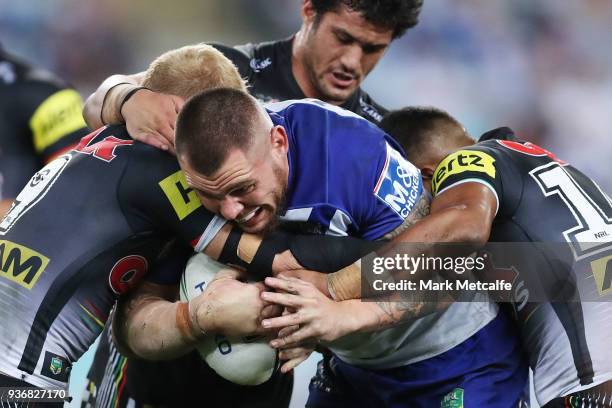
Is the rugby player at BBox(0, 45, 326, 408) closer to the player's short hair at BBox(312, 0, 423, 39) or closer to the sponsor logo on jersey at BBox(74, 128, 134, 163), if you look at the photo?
the sponsor logo on jersey at BBox(74, 128, 134, 163)

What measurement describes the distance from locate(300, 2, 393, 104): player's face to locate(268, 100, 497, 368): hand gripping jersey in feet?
4.07

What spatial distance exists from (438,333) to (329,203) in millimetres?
751

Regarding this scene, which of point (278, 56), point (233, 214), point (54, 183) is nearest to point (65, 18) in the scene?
point (278, 56)

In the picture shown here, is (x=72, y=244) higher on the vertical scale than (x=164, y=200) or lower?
lower

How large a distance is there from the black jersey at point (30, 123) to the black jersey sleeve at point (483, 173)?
5.85ft

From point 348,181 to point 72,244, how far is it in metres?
0.95

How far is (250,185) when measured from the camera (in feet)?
8.84

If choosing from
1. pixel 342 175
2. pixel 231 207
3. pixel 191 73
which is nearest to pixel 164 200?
pixel 231 207

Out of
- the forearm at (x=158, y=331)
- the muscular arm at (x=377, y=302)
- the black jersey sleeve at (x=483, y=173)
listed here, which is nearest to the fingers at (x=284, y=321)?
the muscular arm at (x=377, y=302)

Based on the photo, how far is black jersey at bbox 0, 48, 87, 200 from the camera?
3.93 m

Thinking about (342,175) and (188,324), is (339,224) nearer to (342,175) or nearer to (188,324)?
(342,175)

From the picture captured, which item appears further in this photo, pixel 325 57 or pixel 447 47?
pixel 447 47

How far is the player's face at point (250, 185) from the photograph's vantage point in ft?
8.71

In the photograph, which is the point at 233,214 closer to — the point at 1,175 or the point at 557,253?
the point at 557,253
